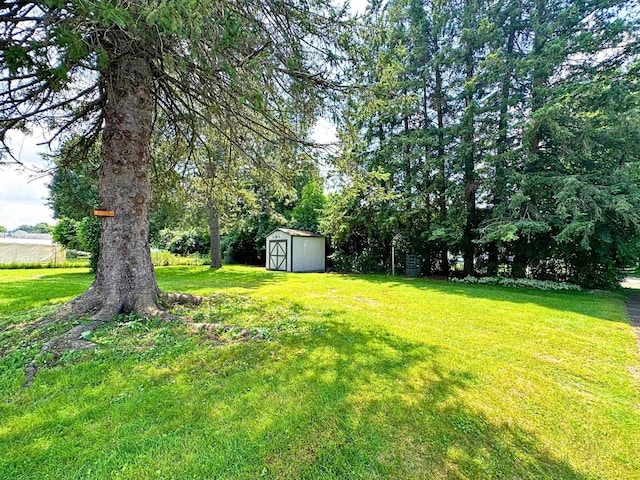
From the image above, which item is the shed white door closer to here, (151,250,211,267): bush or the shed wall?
the shed wall

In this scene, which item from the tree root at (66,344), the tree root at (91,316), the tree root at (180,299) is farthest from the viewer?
the tree root at (180,299)

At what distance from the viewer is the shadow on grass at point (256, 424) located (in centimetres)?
176

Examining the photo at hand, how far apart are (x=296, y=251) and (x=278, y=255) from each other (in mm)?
1366

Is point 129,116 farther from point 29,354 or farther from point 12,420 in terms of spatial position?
point 12,420

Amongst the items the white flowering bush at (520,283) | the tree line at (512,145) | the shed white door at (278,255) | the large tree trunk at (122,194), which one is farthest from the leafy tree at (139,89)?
the shed white door at (278,255)

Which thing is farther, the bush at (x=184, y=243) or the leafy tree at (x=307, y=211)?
the bush at (x=184, y=243)

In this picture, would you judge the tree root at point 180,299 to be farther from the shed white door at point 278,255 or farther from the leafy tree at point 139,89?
the shed white door at point 278,255

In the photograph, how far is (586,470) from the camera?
6.07 ft

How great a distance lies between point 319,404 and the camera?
2410mm

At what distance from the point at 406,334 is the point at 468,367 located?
1.18 meters

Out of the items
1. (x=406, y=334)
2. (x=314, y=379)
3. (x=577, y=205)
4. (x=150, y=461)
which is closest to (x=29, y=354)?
(x=150, y=461)

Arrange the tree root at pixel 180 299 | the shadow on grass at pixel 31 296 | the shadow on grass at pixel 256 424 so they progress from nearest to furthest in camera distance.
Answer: the shadow on grass at pixel 256 424, the tree root at pixel 180 299, the shadow on grass at pixel 31 296

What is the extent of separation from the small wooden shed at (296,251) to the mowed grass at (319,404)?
1148cm

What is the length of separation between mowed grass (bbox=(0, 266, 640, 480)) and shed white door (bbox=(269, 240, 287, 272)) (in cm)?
1190
